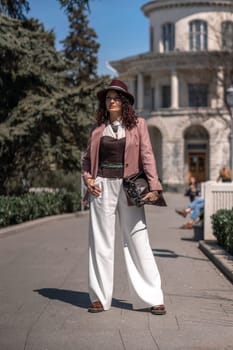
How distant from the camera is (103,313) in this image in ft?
25.4

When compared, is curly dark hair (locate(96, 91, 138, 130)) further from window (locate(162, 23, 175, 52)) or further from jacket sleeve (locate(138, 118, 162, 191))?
window (locate(162, 23, 175, 52))

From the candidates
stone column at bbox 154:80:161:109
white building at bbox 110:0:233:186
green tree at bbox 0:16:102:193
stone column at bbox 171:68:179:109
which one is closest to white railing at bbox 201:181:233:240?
green tree at bbox 0:16:102:193

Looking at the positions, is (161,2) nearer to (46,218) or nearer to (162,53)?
(162,53)

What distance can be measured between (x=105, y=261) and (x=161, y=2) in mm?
64266

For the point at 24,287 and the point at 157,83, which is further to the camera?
the point at 157,83

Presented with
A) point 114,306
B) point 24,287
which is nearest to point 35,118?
point 24,287

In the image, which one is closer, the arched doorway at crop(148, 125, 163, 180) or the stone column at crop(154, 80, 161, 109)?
the arched doorway at crop(148, 125, 163, 180)

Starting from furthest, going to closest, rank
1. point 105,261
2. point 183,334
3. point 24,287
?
1. point 24,287
2. point 105,261
3. point 183,334

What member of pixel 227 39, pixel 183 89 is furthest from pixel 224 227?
pixel 183 89

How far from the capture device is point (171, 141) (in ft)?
225

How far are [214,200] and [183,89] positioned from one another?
179 ft

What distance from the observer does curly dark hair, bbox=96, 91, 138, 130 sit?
308 inches

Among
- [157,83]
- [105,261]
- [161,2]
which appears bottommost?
[105,261]

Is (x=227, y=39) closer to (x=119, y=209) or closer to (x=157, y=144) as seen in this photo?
(x=157, y=144)
